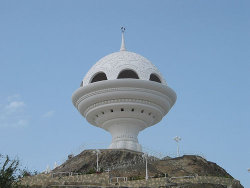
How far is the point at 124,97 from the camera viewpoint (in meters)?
50.6

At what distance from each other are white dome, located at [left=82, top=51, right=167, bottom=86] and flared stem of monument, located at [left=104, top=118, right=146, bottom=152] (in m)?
4.82

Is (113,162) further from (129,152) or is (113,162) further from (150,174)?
(150,174)

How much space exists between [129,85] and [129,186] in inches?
700

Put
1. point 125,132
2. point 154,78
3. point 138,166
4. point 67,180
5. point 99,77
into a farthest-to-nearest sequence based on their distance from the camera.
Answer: point 154,78 → point 99,77 → point 125,132 → point 138,166 → point 67,180

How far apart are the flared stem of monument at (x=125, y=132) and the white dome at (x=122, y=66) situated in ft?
15.8

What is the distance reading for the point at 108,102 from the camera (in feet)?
168

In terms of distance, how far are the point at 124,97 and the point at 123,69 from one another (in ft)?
11.5

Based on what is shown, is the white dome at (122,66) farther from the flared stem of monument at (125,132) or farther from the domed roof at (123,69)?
the flared stem of monument at (125,132)

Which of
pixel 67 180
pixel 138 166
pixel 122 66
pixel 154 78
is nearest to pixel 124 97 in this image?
pixel 122 66

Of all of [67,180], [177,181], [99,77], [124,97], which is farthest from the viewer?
[99,77]

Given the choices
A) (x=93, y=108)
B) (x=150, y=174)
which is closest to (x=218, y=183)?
(x=150, y=174)

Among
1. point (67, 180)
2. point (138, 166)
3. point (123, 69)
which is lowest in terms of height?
point (67, 180)

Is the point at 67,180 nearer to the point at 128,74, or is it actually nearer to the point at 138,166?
the point at 138,166

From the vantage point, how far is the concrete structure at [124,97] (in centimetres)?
5047
